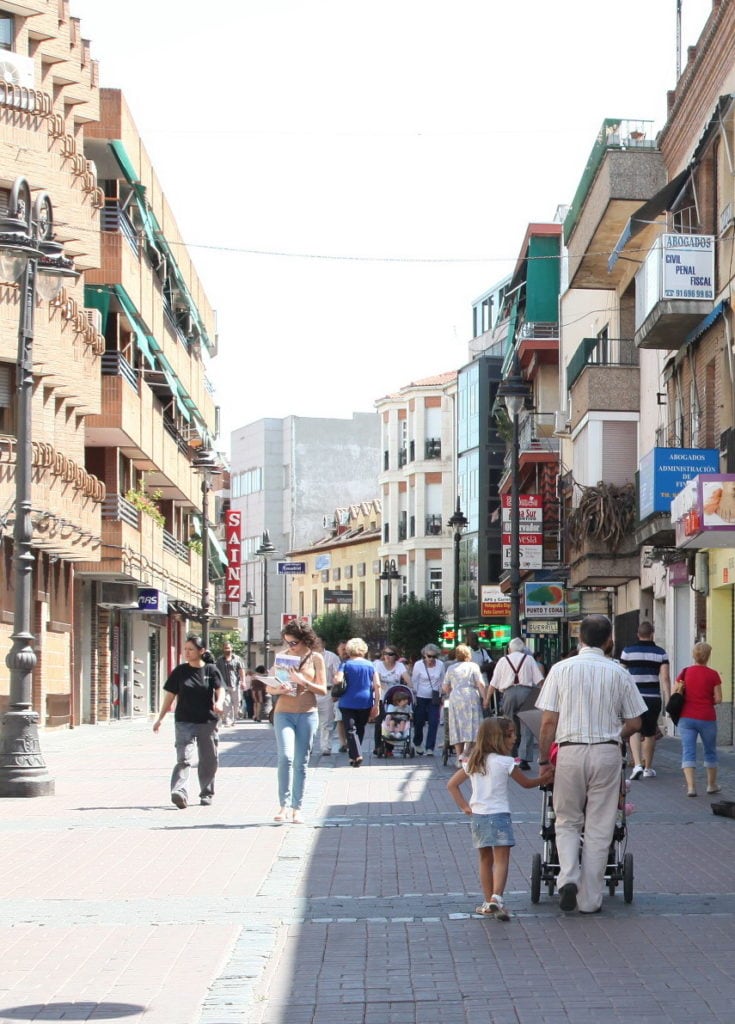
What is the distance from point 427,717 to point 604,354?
17.0 m

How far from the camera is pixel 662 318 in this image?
2881 cm

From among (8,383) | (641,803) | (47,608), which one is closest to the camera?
(641,803)

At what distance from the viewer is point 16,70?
33.0 m

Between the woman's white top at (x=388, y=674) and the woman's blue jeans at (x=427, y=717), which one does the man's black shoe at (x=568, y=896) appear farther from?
the woman's white top at (x=388, y=674)

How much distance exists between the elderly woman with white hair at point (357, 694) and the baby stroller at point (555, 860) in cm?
1321

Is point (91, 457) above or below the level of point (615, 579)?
above

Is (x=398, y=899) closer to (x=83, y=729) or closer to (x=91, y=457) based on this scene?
(x=83, y=729)

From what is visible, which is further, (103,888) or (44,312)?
(44,312)

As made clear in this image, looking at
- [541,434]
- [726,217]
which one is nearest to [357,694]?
[726,217]

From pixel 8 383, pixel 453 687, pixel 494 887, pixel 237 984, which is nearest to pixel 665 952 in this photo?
pixel 494 887

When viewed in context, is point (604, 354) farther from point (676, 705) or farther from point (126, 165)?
point (676, 705)

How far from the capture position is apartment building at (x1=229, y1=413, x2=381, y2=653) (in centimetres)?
12706

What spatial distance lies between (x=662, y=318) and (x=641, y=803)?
12.9m

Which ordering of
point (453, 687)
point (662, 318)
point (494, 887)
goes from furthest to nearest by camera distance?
1. point (662, 318)
2. point (453, 687)
3. point (494, 887)
